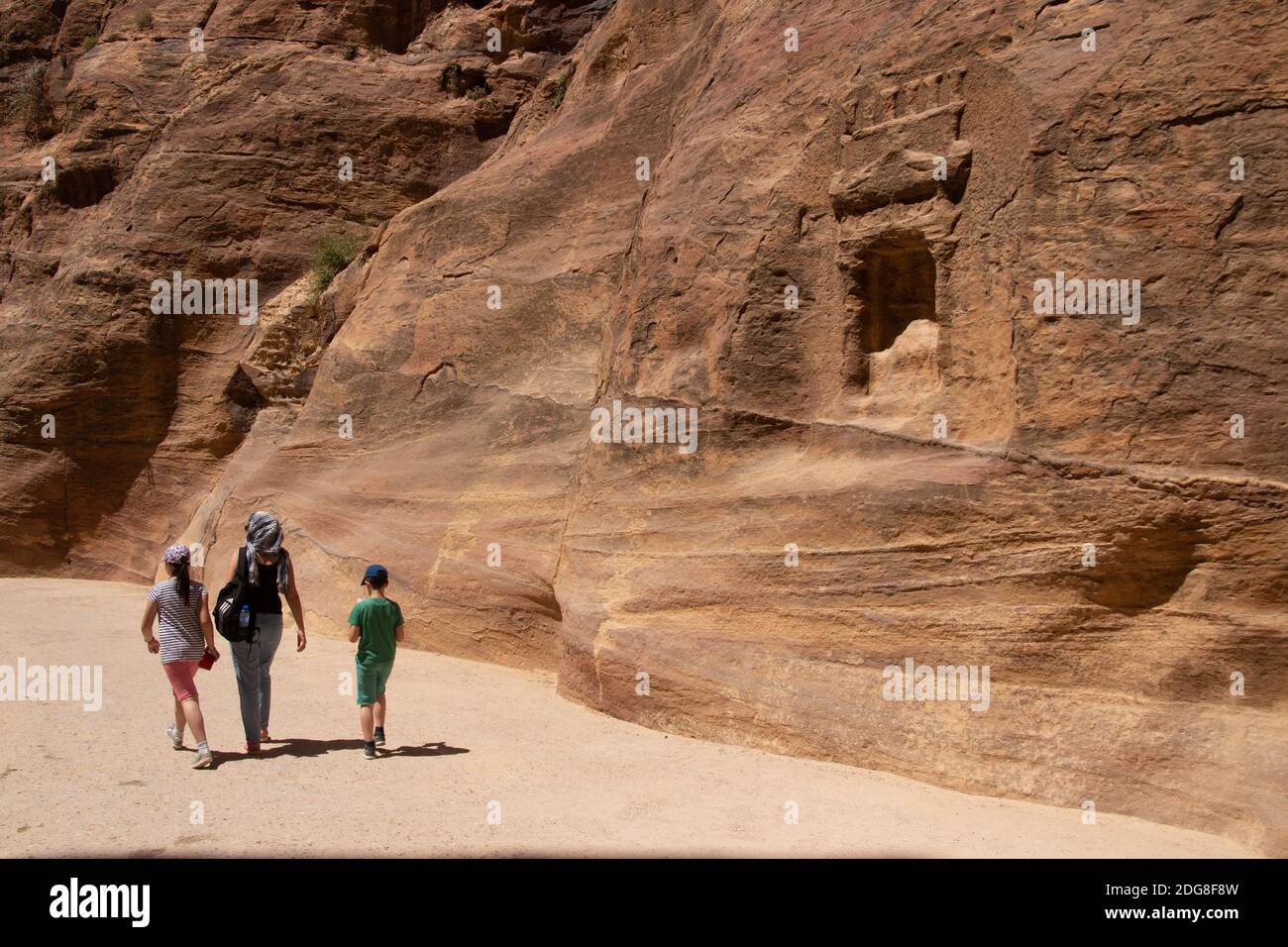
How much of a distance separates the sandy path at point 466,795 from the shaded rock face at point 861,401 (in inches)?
15.9

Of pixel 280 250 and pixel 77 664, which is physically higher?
pixel 280 250

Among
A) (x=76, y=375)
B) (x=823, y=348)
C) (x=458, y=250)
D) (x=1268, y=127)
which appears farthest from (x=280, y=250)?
(x=1268, y=127)

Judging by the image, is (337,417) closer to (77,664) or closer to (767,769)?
(77,664)

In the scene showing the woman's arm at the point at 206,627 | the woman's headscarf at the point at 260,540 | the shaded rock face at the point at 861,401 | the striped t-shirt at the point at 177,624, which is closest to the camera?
the shaded rock face at the point at 861,401

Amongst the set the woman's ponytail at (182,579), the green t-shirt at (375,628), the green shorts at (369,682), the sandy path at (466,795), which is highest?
the woman's ponytail at (182,579)

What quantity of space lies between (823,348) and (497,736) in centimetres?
352

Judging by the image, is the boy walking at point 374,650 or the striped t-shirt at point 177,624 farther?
the boy walking at point 374,650

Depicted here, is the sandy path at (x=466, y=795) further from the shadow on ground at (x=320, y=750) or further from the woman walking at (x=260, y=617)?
the woman walking at (x=260, y=617)

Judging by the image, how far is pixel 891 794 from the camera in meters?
6.57

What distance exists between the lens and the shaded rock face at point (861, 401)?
21.2ft

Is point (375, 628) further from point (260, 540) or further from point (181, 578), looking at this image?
point (181, 578)

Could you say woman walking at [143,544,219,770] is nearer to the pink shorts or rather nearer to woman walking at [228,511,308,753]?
the pink shorts

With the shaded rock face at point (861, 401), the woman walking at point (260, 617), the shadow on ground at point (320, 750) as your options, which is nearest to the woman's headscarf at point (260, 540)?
the woman walking at point (260, 617)

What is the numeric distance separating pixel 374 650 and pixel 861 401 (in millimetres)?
3650
